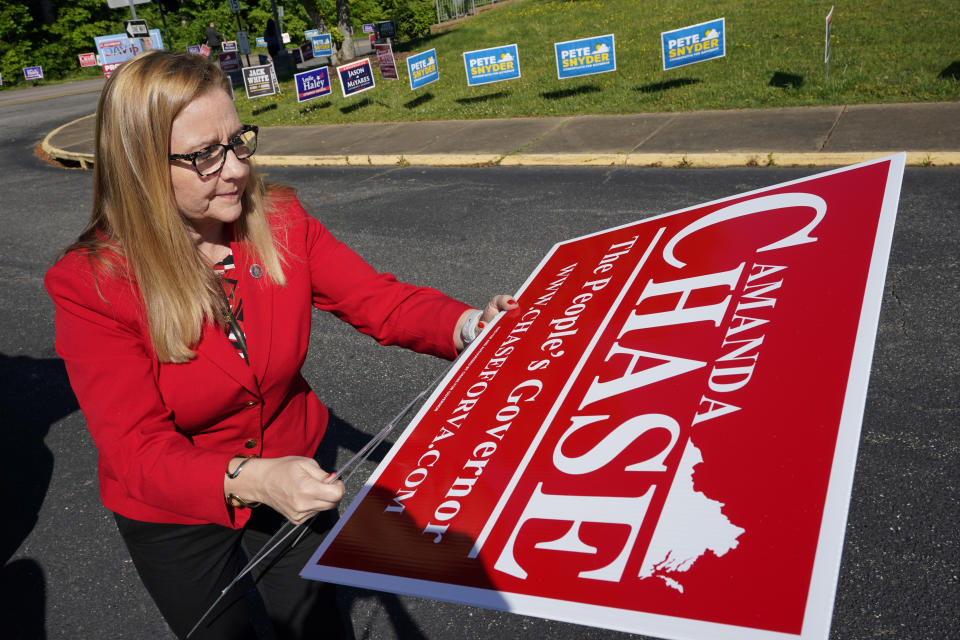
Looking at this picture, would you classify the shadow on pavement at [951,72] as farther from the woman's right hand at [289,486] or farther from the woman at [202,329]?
the woman's right hand at [289,486]

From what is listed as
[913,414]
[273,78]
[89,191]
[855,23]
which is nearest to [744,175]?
[913,414]

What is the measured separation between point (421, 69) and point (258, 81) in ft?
16.2

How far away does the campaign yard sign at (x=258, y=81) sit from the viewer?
16.6 meters

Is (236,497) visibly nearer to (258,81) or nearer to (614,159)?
(614,159)

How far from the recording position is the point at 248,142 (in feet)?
6.22

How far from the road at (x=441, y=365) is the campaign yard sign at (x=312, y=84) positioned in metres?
6.95

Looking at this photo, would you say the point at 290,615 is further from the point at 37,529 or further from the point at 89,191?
the point at 89,191

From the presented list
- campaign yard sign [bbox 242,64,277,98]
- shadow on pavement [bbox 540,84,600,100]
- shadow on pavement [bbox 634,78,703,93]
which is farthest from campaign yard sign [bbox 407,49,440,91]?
campaign yard sign [bbox 242,64,277,98]

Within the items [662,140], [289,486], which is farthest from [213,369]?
[662,140]

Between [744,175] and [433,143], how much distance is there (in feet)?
16.6

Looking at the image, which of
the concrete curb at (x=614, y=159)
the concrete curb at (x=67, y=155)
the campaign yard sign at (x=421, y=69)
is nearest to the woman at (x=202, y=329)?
the concrete curb at (x=614, y=159)

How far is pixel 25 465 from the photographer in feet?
14.6

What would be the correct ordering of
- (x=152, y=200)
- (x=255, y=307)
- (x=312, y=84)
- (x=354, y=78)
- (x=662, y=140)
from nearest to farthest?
(x=152, y=200)
(x=255, y=307)
(x=662, y=140)
(x=354, y=78)
(x=312, y=84)

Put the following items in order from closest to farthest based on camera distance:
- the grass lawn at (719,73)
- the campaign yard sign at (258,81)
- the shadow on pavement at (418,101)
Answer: the grass lawn at (719,73), the shadow on pavement at (418,101), the campaign yard sign at (258,81)
